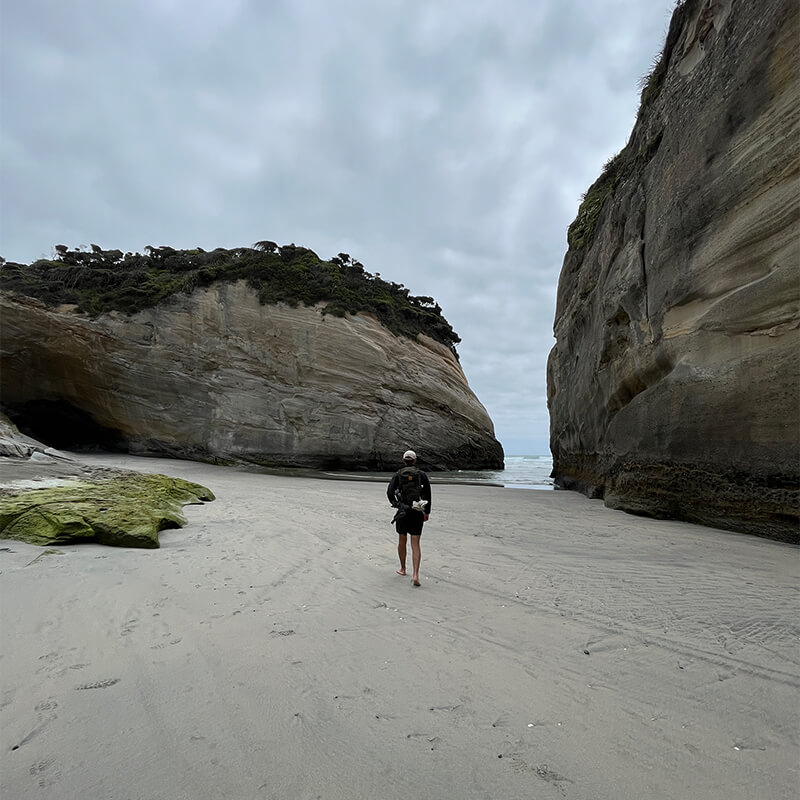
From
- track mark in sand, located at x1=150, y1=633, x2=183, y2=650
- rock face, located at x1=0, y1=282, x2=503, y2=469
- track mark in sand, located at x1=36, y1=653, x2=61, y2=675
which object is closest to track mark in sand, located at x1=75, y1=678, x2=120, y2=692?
track mark in sand, located at x1=36, y1=653, x2=61, y2=675

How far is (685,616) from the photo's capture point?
3973mm

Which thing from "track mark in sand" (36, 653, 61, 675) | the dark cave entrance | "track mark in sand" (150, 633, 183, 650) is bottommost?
"track mark in sand" (36, 653, 61, 675)

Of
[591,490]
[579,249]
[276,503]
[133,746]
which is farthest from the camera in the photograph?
[579,249]

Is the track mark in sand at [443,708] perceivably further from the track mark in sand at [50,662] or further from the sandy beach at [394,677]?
the track mark in sand at [50,662]

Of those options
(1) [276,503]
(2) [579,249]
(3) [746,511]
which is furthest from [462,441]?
(3) [746,511]

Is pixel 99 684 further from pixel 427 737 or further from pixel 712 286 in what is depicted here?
→ pixel 712 286

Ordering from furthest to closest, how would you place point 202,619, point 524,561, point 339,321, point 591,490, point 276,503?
point 339,321 → point 591,490 → point 276,503 → point 524,561 → point 202,619

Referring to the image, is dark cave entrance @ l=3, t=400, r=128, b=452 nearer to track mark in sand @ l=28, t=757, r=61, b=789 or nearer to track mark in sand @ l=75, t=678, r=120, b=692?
track mark in sand @ l=75, t=678, r=120, b=692

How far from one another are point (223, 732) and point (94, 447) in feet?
96.4

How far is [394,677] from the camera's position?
2.99 metres

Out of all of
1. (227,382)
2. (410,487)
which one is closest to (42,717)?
(410,487)

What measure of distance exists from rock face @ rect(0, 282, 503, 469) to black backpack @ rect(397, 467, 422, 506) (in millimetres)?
18745

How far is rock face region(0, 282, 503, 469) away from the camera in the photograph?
23.7 meters

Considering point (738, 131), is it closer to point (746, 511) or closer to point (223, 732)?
point (746, 511)
